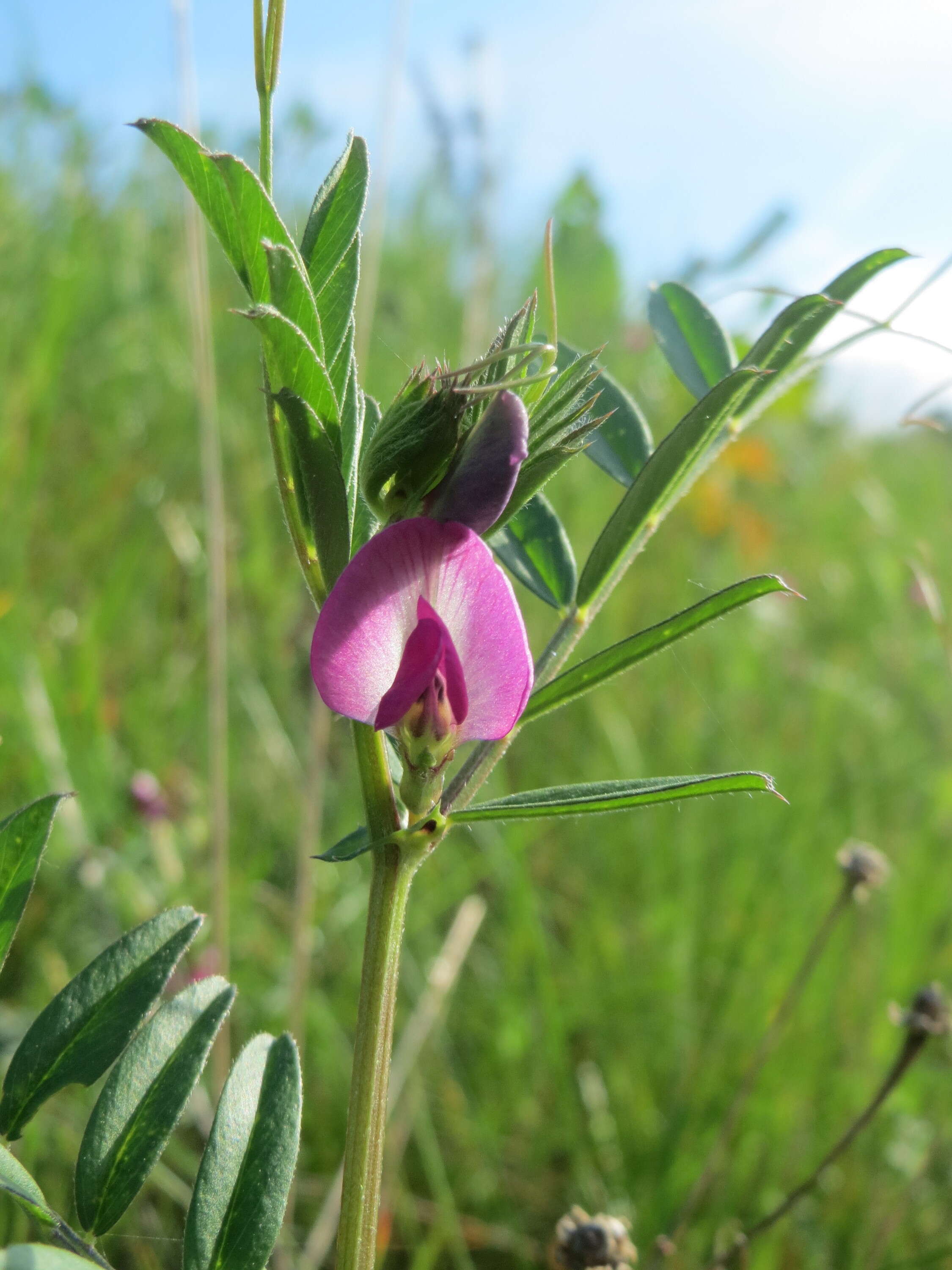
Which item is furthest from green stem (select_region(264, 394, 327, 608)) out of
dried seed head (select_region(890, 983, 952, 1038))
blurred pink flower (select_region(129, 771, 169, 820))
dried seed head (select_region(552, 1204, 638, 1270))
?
blurred pink flower (select_region(129, 771, 169, 820))

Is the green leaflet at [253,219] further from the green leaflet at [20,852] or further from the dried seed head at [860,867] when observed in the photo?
the dried seed head at [860,867]

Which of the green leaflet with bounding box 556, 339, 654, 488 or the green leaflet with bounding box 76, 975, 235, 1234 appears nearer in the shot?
the green leaflet with bounding box 76, 975, 235, 1234

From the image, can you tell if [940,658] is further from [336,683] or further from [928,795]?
[336,683]

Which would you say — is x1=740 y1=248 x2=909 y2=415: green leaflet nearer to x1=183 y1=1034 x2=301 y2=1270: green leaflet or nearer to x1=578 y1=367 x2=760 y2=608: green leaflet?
x1=578 y1=367 x2=760 y2=608: green leaflet

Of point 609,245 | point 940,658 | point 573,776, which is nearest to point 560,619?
point 573,776

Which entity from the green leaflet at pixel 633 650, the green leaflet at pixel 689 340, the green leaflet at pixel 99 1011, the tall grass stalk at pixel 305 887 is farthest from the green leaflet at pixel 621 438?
the tall grass stalk at pixel 305 887

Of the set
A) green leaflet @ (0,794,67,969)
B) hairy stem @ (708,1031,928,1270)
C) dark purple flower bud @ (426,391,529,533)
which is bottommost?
hairy stem @ (708,1031,928,1270)
